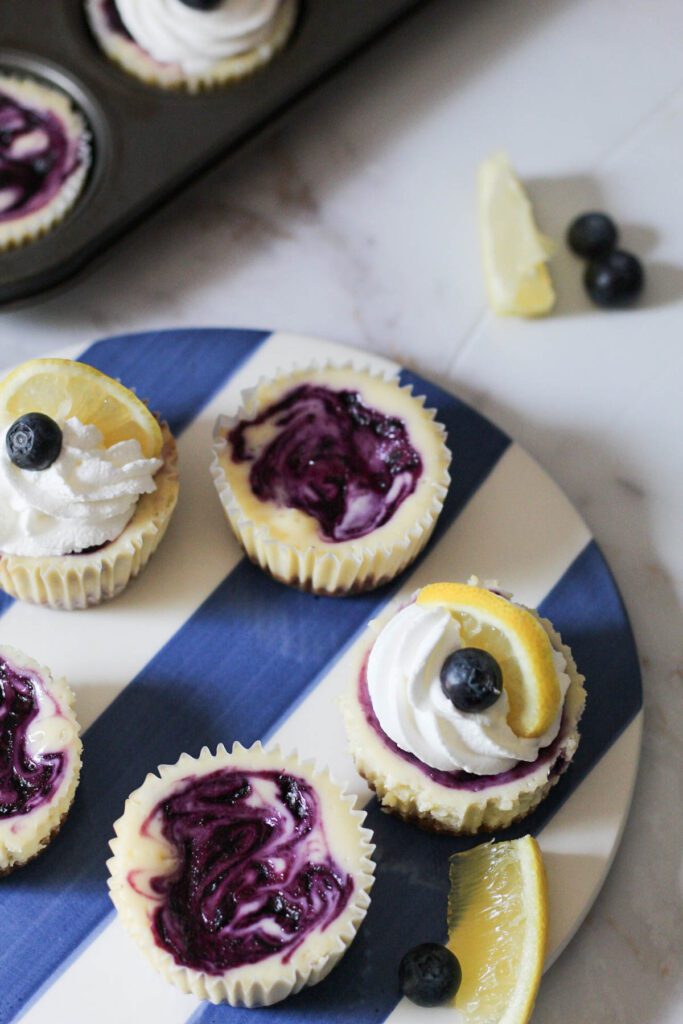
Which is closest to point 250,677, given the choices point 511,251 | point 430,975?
point 430,975

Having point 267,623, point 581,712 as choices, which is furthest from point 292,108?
point 581,712

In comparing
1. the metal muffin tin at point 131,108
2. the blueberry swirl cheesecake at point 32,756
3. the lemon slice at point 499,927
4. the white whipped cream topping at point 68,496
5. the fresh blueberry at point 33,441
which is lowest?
the lemon slice at point 499,927

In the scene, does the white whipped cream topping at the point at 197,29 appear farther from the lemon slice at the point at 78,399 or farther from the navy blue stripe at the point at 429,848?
the navy blue stripe at the point at 429,848

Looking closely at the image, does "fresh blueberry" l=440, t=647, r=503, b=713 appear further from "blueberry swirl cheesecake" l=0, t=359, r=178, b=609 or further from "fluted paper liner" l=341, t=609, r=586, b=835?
"blueberry swirl cheesecake" l=0, t=359, r=178, b=609

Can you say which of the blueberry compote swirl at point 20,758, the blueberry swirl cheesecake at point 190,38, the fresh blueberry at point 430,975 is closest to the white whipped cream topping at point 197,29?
the blueberry swirl cheesecake at point 190,38

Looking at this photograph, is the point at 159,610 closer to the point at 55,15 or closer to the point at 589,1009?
the point at 589,1009

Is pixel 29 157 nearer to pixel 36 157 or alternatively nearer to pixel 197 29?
pixel 36 157
